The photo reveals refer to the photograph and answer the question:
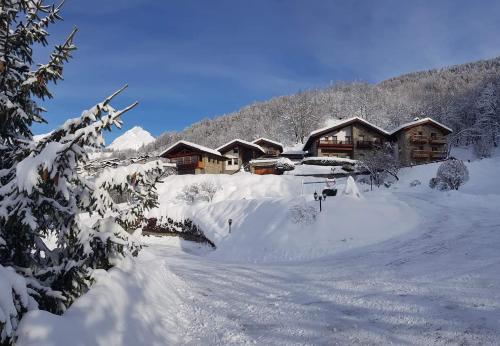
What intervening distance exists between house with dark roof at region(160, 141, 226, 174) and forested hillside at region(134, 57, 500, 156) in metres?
34.5

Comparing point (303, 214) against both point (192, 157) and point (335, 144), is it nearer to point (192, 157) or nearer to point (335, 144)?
point (192, 157)

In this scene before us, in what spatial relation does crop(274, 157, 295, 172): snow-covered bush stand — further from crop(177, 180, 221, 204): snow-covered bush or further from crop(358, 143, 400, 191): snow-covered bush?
crop(177, 180, 221, 204): snow-covered bush

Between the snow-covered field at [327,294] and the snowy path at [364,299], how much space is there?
2 centimetres

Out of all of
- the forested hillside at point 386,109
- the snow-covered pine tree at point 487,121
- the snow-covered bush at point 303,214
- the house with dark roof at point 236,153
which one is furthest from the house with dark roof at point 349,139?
the snow-covered bush at point 303,214

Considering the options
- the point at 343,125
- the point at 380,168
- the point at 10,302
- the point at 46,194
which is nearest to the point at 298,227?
the point at 46,194

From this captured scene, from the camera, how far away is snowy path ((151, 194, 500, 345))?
5.85 meters

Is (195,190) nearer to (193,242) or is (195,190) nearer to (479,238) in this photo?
(193,242)

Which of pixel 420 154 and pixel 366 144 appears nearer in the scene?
pixel 420 154

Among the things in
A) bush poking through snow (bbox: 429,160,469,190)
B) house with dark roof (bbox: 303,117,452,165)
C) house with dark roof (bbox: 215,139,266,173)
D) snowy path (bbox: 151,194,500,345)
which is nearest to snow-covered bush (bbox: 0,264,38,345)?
snowy path (bbox: 151,194,500,345)

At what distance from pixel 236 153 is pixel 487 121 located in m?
52.8

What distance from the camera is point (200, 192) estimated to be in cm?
3891

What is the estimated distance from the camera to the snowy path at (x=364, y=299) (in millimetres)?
5852

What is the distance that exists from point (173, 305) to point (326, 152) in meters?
52.7

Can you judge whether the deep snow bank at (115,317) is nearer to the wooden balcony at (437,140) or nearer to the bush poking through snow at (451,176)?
the bush poking through snow at (451,176)
